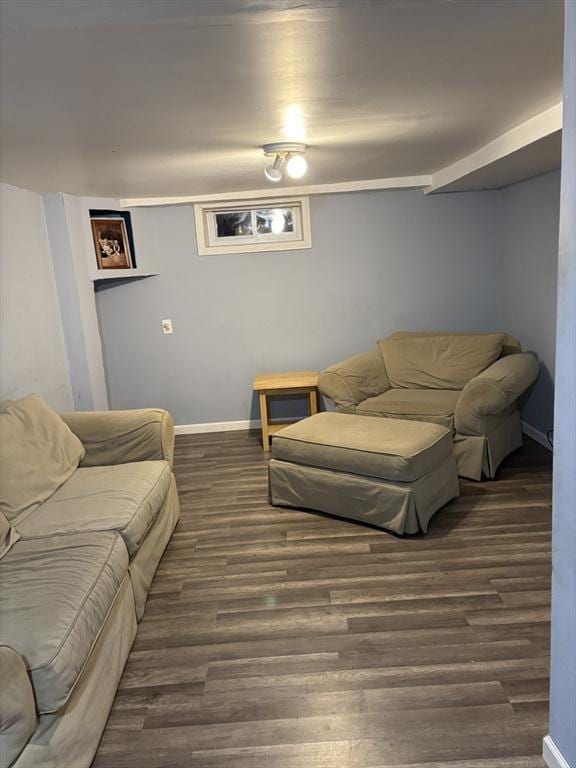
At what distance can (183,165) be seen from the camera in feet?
10.4

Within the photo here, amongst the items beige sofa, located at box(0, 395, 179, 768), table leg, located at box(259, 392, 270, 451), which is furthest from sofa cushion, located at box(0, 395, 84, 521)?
table leg, located at box(259, 392, 270, 451)

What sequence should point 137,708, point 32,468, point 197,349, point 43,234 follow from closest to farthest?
point 137,708
point 32,468
point 43,234
point 197,349

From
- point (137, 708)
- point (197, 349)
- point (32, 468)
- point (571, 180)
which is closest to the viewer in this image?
point (571, 180)

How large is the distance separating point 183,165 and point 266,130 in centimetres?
84

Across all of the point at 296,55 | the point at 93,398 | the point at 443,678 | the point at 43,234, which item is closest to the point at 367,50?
the point at 296,55

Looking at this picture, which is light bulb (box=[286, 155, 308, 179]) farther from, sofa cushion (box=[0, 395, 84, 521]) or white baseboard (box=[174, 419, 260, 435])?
white baseboard (box=[174, 419, 260, 435])

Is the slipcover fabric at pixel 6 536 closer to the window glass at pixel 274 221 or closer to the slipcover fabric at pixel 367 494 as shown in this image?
the slipcover fabric at pixel 367 494

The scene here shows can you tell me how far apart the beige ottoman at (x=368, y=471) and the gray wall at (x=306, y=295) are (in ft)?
5.15

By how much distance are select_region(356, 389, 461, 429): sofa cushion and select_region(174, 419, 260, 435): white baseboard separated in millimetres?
1360

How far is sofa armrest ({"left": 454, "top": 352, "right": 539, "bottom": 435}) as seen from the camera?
3.41m

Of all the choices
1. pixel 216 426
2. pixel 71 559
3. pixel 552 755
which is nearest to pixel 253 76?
pixel 71 559

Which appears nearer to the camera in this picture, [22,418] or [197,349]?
[22,418]

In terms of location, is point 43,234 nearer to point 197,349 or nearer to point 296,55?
point 197,349

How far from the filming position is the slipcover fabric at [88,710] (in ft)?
5.02
